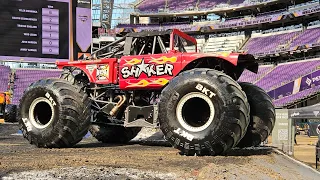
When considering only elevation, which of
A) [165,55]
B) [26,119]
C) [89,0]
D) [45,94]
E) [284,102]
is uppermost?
[89,0]

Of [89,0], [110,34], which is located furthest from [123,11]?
[89,0]

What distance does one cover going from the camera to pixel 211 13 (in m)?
52.9

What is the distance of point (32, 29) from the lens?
27.2 m

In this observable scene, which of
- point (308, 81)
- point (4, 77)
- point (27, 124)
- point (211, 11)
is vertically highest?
point (211, 11)

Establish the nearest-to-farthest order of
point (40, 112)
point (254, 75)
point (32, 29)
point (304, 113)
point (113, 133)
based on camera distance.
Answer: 1. point (40, 112)
2. point (113, 133)
3. point (304, 113)
4. point (32, 29)
5. point (254, 75)

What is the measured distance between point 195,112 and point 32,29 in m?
23.4

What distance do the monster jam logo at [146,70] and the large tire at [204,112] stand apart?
71 cm

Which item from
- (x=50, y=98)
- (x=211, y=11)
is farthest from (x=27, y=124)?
(x=211, y=11)

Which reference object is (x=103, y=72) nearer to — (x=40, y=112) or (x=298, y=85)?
(x=40, y=112)

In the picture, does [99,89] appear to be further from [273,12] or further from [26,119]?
[273,12]

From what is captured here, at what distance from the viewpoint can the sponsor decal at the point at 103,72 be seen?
7.47 metres

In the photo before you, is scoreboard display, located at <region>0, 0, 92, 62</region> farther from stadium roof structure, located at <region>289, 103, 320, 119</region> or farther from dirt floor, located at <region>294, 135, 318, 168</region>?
stadium roof structure, located at <region>289, 103, 320, 119</region>

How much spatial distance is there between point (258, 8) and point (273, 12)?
9.92ft

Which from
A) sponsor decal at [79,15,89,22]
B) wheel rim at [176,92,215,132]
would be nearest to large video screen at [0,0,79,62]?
sponsor decal at [79,15,89,22]
